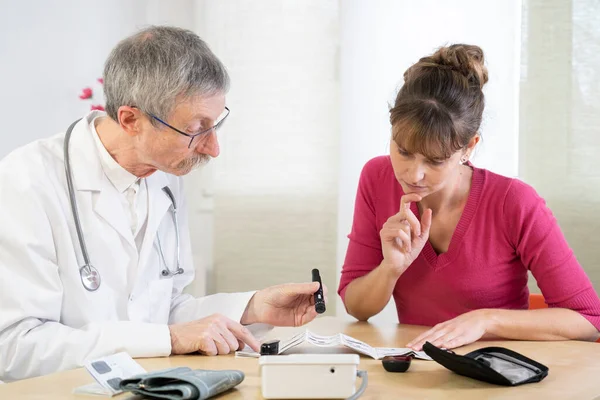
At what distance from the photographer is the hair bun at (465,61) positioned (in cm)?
194

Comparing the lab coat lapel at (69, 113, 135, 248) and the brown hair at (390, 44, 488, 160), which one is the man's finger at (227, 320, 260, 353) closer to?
the lab coat lapel at (69, 113, 135, 248)

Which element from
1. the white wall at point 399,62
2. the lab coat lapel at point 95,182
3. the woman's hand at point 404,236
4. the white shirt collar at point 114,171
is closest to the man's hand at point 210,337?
the lab coat lapel at point 95,182

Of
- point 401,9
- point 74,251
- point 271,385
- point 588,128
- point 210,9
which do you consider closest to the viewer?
point 271,385

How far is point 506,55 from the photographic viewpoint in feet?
10.2

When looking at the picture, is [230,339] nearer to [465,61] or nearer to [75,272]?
[75,272]

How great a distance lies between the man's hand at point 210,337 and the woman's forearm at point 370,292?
1.74 feet

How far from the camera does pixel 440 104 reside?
1.87 meters

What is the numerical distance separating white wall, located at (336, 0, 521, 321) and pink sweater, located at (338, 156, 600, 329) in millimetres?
1056

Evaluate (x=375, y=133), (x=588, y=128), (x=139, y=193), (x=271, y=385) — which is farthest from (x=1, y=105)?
(x=271, y=385)

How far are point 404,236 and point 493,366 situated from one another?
0.59 metres

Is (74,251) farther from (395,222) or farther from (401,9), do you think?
(401,9)

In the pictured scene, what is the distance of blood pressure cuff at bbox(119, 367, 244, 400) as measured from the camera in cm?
116

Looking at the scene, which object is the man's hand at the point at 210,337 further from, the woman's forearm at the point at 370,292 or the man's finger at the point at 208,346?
the woman's forearm at the point at 370,292

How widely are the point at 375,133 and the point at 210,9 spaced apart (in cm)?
112
